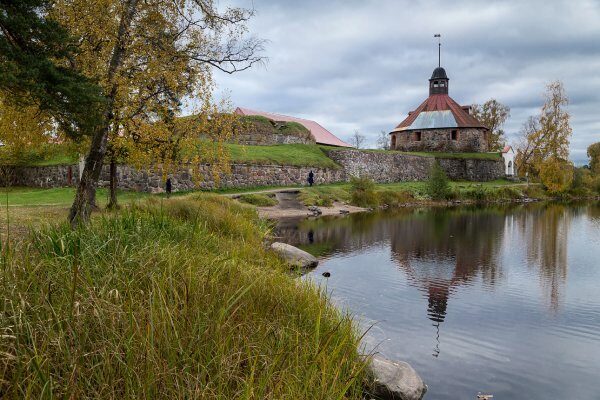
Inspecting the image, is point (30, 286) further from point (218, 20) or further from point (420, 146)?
point (420, 146)

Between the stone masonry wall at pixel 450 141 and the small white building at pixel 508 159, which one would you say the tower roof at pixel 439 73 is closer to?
the stone masonry wall at pixel 450 141

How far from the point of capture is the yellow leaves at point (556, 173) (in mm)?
42188

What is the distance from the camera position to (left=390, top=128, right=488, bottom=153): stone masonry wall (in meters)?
54.2

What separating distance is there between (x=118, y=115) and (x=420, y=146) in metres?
47.5

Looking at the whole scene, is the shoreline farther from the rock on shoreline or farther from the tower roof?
the tower roof

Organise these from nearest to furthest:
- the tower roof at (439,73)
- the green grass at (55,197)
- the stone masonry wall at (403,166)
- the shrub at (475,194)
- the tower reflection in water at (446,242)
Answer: the tower reflection in water at (446,242) < the green grass at (55,197) < the shrub at (475,194) < the stone masonry wall at (403,166) < the tower roof at (439,73)

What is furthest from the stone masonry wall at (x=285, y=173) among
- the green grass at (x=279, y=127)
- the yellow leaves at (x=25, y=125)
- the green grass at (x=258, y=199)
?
the green grass at (x=279, y=127)

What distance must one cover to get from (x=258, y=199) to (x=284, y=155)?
372 inches

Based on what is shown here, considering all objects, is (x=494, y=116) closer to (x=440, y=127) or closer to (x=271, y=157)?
(x=440, y=127)

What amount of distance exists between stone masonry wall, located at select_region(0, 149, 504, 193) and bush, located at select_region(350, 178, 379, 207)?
196cm

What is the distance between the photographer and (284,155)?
1351 inches

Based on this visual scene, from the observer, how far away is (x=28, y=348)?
3.18 meters

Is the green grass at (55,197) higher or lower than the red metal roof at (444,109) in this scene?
lower

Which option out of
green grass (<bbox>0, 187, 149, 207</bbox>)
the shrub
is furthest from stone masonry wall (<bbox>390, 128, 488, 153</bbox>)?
green grass (<bbox>0, 187, 149, 207</bbox>)
